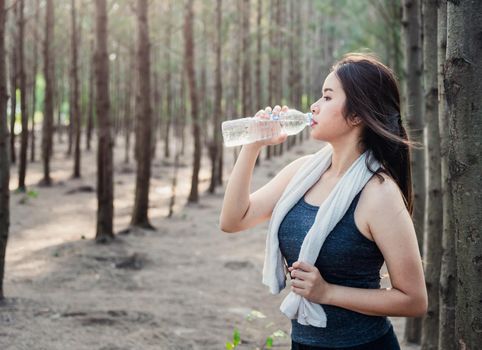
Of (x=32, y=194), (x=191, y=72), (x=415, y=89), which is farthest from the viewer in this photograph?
(x=32, y=194)

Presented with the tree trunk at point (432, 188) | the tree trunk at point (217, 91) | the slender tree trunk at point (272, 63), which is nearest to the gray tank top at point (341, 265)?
the tree trunk at point (432, 188)

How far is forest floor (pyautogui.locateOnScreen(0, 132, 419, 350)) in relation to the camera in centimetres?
497

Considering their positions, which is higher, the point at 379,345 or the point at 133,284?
the point at 379,345

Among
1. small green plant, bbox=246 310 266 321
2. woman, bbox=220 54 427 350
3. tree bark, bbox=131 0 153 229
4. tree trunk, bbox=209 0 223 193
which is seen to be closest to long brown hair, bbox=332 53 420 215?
woman, bbox=220 54 427 350

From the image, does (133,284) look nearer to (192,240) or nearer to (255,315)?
(192,240)

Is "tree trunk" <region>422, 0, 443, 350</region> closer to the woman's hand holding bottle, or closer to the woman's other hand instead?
the woman's hand holding bottle

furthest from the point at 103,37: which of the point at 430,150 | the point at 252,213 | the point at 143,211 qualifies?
the point at 252,213

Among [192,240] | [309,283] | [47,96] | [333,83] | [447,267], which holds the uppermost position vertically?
[47,96]

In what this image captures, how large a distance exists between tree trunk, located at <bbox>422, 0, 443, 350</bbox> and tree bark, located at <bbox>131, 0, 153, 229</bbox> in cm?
709

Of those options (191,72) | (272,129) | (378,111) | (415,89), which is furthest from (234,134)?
(191,72)

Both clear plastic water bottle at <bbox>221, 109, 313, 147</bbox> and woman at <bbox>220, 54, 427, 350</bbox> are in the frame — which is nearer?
woman at <bbox>220, 54, 427, 350</bbox>

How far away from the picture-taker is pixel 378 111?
1973 mm

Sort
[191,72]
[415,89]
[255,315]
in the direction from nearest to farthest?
[255,315], [415,89], [191,72]

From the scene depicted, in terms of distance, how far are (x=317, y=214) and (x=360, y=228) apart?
13cm
